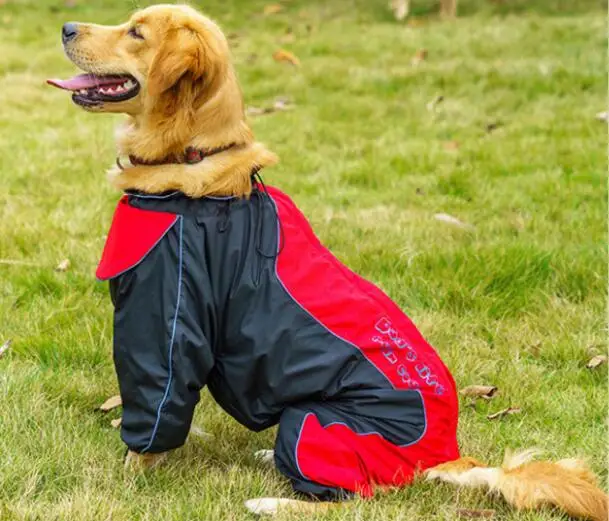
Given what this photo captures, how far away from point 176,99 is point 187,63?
139mm

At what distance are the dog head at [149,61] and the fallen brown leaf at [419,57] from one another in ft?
20.8

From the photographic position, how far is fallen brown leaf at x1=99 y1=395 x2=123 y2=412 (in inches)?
136

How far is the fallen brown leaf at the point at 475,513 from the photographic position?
2754mm

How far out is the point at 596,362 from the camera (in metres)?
3.99

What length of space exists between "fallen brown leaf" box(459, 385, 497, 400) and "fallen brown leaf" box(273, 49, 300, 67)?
5.93 m

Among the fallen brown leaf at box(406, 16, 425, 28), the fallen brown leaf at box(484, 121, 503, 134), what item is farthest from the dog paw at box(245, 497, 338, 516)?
the fallen brown leaf at box(406, 16, 425, 28)

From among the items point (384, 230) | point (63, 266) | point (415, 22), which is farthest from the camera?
point (415, 22)

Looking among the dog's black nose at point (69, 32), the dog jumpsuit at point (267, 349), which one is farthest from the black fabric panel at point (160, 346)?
the dog's black nose at point (69, 32)

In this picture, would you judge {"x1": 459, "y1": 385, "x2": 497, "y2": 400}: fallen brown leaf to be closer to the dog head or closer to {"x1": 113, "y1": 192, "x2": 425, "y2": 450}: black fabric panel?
{"x1": 113, "y1": 192, "x2": 425, "y2": 450}: black fabric panel

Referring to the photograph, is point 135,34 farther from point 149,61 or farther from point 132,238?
point 132,238

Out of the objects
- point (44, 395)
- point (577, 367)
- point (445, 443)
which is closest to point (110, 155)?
point (44, 395)

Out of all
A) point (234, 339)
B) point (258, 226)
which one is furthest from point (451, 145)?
point (234, 339)

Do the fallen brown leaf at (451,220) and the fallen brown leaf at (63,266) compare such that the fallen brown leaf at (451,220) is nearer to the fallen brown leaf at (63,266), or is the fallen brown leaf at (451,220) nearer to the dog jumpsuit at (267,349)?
the fallen brown leaf at (63,266)

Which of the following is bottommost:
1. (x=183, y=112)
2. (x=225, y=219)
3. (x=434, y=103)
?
(x=434, y=103)
